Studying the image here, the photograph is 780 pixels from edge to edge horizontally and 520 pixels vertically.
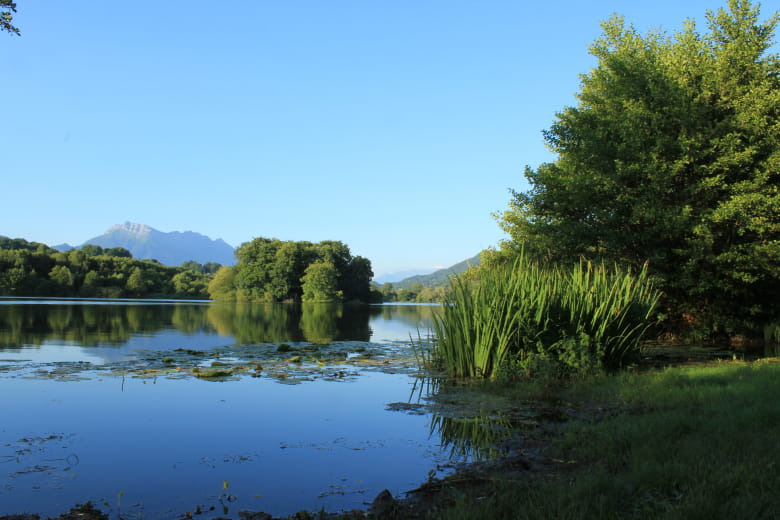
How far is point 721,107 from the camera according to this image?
1977 centimetres

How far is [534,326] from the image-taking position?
12.0m

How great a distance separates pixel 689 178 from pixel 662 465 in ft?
59.8

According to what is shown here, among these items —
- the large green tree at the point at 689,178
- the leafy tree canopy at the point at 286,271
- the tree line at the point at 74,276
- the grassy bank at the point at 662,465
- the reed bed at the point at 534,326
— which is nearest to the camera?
the grassy bank at the point at 662,465

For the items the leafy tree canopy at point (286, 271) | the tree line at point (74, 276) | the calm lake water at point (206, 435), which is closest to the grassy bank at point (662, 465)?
the calm lake water at point (206, 435)

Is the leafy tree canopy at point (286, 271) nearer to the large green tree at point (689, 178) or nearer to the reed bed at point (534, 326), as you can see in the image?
the large green tree at point (689, 178)

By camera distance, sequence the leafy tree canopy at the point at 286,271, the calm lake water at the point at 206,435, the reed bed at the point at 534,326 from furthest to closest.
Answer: the leafy tree canopy at the point at 286,271 < the reed bed at the point at 534,326 < the calm lake water at the point at 206,435

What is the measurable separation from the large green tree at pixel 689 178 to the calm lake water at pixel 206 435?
11.0 meters

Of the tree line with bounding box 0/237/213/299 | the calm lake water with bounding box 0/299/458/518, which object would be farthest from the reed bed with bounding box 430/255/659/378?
the tree line with bounding box 0/237/213/299

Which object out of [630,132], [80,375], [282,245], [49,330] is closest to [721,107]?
[630,132]

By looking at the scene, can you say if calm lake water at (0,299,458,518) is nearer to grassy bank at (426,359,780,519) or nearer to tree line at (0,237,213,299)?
grassy bank at (426,359,780,519)

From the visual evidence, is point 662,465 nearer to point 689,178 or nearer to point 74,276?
point 689,178

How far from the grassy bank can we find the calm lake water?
5.24 feet

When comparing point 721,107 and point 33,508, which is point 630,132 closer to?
point 721,107

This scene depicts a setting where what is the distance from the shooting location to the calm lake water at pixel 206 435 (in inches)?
218
